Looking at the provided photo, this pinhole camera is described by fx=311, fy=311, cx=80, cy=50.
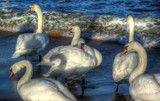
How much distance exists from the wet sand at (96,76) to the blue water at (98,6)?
12.8ft

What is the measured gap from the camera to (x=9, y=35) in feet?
35.8

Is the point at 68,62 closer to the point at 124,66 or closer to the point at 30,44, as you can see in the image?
the point at 124,66

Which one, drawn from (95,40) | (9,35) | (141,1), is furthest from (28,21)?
(141,1)

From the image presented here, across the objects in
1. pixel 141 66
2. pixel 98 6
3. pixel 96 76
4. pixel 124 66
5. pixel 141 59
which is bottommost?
pixel 96 76

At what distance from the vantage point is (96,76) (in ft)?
21.8

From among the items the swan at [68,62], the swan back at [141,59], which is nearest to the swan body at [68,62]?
the swan at [68,62]

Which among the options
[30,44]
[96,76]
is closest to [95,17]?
[30,44]

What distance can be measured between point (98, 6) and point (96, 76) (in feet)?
28.0

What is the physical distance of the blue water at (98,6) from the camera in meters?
13.5

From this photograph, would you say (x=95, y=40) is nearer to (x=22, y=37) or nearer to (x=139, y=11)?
(x=22, y=37)

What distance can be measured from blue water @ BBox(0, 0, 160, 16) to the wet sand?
153 inches

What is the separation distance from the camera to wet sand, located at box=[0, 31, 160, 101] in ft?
18.0

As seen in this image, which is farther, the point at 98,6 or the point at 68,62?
the point at 98,6

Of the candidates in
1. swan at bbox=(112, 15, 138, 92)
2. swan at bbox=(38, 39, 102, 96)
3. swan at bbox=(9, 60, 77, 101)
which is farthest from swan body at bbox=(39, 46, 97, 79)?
swan at bbox=(9, 60, 77, 101)
